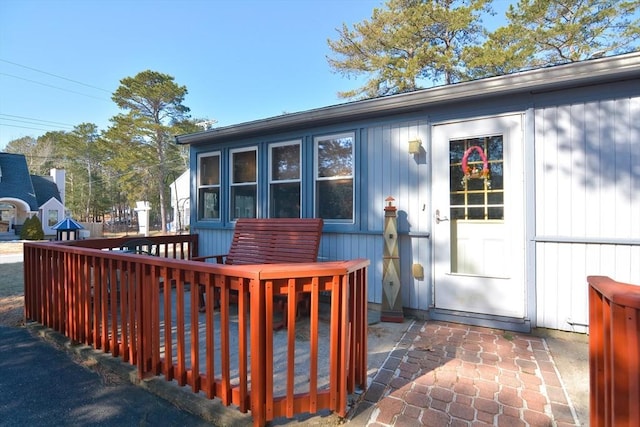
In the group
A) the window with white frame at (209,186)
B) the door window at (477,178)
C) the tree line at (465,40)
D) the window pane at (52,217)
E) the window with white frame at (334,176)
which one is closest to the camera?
the door window at (477,178)

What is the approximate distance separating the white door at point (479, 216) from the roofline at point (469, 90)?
1.13 ft

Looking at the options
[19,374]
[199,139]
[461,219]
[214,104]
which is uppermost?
[214,104]

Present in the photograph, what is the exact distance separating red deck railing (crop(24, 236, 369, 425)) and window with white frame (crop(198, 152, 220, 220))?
2.65 meters

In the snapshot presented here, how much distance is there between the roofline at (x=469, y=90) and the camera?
287 centimetres

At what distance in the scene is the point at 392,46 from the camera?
12531mm

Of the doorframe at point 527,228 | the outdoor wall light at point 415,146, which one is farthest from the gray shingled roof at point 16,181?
the doorframe at point 527,228

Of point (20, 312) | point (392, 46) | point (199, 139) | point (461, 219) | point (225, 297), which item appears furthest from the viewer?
point (392, 46)

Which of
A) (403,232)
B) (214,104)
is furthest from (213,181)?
(214,104)

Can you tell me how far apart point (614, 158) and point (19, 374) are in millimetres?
5540

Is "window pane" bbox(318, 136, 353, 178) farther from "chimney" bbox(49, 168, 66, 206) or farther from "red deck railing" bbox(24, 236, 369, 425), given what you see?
"chimney" bbox(49, 168, 66, 206)

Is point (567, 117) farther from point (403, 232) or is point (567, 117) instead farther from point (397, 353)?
point (397, 353)

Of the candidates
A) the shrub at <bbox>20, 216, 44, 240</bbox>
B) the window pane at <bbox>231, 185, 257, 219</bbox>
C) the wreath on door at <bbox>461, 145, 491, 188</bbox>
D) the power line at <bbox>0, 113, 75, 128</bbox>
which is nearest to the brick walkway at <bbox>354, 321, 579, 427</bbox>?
the wreath on door at <bbox>461, 145, 491, 188</bbox>

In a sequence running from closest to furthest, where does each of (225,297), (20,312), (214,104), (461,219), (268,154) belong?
(225,297)
(461,219)
(20,312)
(268,154)
(214,104)

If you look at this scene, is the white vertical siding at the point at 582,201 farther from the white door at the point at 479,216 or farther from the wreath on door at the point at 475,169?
the wreath on door at the point at 475,169
